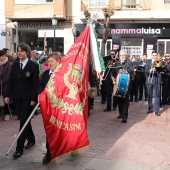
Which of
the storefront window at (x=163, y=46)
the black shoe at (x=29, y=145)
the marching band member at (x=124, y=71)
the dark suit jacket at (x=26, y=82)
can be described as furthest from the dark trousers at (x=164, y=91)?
the storefront window at (x=163, y=46)

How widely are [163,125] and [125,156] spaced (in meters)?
3.16

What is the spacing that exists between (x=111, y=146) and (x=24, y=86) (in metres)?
2.15

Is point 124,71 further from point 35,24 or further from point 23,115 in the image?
Answer: point 35,24

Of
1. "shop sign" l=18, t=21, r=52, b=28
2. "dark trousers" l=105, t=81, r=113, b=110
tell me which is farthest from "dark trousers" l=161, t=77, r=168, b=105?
"shop sign" l=18, t=21, r=52, b=28

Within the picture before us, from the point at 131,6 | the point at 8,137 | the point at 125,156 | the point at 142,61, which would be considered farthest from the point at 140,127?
the point at 131,6

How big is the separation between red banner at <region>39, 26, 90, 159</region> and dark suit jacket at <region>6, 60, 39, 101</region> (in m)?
0.73

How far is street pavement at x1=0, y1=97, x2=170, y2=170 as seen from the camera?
539 cm

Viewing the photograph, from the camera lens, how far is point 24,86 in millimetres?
5832

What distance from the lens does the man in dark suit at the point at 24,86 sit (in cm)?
577

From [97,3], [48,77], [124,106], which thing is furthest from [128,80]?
[97,3]

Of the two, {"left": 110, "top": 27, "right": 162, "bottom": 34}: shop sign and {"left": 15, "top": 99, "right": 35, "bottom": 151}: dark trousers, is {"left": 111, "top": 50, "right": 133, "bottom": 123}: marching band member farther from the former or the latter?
{"left": 110, "top": 27, "right": 162, "bottom": 34}: shop sign

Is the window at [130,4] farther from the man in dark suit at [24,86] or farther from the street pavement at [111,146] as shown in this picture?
the man in dark suit at [24,86]

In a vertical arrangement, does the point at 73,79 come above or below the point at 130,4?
below

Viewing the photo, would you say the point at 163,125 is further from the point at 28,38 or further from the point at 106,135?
the point at 28,38
